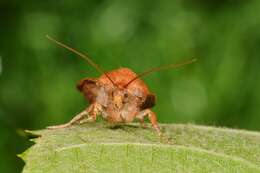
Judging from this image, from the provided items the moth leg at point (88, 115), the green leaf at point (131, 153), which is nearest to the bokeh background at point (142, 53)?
the moth leg at point (88, 115)

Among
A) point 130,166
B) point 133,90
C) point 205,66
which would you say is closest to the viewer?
point 130,166

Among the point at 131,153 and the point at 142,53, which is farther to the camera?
the point at 142,53

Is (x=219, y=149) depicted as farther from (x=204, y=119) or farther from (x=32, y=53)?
(x=32, y=53)

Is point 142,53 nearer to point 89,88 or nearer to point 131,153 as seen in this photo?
point 89,88

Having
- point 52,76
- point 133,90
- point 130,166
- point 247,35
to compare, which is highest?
point 247,35

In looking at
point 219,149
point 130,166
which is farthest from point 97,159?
point 219,149

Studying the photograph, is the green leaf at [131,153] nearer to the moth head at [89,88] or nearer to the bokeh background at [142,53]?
the moth head at [89,88]

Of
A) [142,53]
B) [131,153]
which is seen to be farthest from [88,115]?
[142,53]
